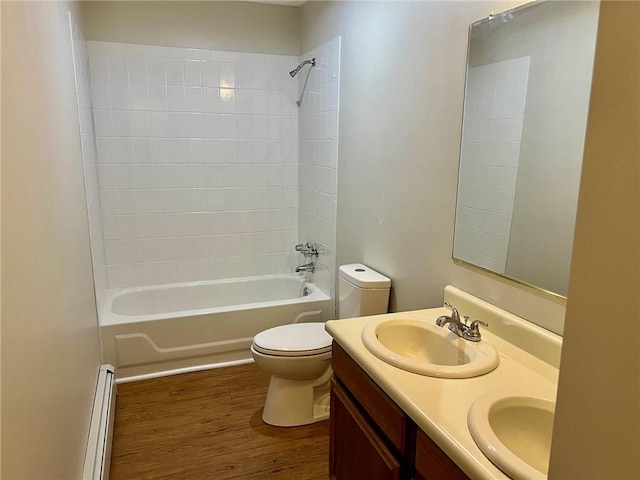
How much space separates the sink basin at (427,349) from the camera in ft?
4.33

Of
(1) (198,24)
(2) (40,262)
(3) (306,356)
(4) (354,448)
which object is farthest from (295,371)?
(1) (198,24)

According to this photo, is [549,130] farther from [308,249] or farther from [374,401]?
[308,249]

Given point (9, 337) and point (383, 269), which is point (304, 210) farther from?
point (9, 337)

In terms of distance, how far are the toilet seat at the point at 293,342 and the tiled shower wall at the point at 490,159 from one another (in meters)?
0.89

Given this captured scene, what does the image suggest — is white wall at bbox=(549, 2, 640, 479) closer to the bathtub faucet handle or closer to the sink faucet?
the sink faucet

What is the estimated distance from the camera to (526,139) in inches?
58.1

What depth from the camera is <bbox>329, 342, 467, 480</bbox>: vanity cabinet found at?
3.77ft

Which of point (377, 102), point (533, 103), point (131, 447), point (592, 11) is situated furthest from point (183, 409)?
point (592, 11)

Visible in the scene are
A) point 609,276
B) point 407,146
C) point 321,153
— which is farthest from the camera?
point 321,153

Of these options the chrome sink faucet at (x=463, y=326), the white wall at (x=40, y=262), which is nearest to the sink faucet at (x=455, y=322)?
the chrome sink faucet at (x=463, y=326)

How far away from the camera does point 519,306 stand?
1518mm

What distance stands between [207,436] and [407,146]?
69.3 inches

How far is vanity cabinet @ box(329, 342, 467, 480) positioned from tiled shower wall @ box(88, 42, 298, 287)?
81.7 inches

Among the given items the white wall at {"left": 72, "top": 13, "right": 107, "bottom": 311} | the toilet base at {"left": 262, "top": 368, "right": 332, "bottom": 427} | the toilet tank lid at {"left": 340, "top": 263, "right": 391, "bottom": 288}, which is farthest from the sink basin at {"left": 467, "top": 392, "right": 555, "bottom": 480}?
the white wall at {"left": 72, "top": 13, "right": 107, "bottom": 311}
